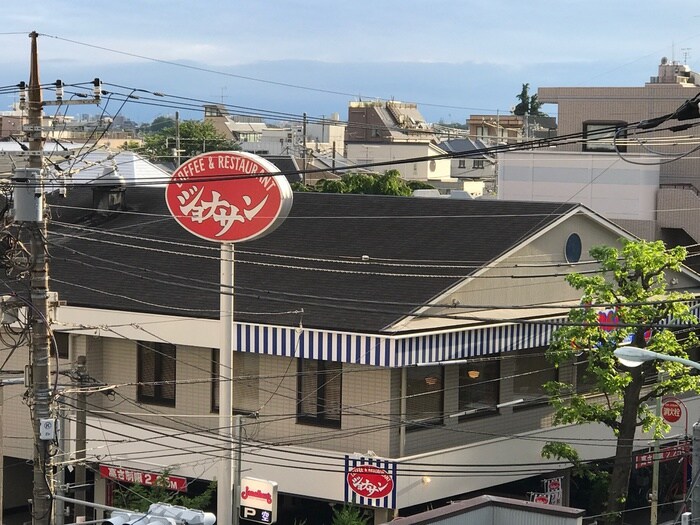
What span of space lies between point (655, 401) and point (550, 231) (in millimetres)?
7527

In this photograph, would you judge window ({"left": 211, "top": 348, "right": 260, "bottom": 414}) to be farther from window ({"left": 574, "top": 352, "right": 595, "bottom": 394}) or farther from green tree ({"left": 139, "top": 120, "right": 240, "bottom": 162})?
green tree ({"left": 139, "top": 120, "right": 240, "bottom": 162})

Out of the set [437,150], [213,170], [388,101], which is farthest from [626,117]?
[388,101]

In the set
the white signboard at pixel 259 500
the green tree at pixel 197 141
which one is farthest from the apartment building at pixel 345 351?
the green tree at pixel 197 141

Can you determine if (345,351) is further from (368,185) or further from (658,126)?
(368,185)

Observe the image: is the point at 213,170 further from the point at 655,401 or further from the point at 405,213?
the point at 655,401

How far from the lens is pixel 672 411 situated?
116 feet

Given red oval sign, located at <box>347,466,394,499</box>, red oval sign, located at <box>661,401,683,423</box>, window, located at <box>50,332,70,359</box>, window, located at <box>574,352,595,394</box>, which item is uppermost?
window, located at <box>50,332,70,359</box>

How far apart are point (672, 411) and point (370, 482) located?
10.4 meters

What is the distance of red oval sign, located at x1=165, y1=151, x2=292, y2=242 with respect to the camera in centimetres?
2680

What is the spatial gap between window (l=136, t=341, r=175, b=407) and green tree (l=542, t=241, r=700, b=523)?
9.80 metres

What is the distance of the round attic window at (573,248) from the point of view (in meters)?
34.2

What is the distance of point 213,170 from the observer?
27.6m

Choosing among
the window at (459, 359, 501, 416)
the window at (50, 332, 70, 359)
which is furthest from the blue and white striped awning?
the window at (50, 332, 70, 359)

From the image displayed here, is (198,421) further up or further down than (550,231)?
further down
